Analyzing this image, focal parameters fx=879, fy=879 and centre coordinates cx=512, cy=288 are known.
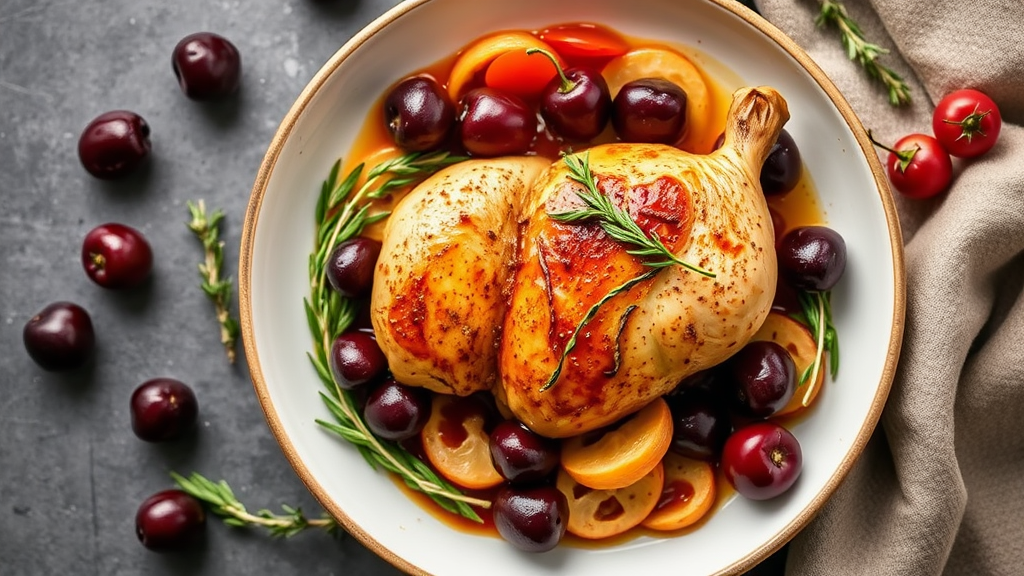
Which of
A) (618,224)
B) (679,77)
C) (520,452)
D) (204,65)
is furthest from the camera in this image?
(204,65)

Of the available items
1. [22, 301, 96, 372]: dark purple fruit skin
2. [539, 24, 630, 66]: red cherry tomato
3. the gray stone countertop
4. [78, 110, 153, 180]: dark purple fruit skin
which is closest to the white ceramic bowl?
[539, 24, 630, 66]: red cherry tomato

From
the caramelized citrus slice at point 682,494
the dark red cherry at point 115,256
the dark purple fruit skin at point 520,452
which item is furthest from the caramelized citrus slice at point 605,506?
the dark red cherry at point 115,256

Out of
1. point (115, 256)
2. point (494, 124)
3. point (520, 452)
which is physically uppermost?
point (494, 124)

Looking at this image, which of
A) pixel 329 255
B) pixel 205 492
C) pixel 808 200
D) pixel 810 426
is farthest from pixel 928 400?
pixel 205 492

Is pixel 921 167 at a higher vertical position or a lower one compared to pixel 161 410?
higher

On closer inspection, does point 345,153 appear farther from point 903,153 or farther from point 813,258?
point 903,153

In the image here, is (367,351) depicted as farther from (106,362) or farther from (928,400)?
(928,400)

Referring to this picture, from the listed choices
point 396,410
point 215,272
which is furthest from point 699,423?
point 215,272
